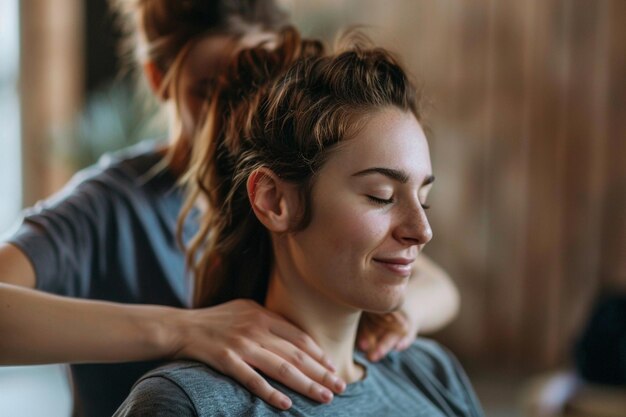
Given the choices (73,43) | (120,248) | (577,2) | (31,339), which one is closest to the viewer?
(31,339)

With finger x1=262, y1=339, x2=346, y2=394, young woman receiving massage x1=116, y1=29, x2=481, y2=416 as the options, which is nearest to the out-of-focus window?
young woman receiving massage x1=116, y1=29, x2=481, y2=416

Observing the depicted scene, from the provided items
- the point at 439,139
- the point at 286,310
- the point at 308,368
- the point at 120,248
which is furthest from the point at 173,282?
the point at 439,139

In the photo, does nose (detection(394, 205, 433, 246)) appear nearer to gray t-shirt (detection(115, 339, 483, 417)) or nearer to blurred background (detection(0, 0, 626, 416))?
gray t-shirt (detection(115, 339, 483, 417))

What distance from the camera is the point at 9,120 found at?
3904 millimetres

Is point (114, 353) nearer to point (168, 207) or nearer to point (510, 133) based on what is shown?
point (168, 207)

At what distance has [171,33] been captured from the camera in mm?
1615

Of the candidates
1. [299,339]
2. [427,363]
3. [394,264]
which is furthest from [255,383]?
[427,363]

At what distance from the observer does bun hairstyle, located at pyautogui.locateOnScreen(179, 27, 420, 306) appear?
1239mm

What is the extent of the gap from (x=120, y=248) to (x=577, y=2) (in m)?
3.36

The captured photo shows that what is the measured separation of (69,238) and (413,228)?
0.66m

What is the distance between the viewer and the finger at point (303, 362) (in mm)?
1243

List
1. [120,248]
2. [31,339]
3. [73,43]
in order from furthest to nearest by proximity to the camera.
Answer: [73,43], [120,248], [31,339]

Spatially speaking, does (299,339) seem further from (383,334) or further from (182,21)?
(182,21)

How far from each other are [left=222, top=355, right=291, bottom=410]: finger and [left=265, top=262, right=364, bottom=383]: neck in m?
0.16
